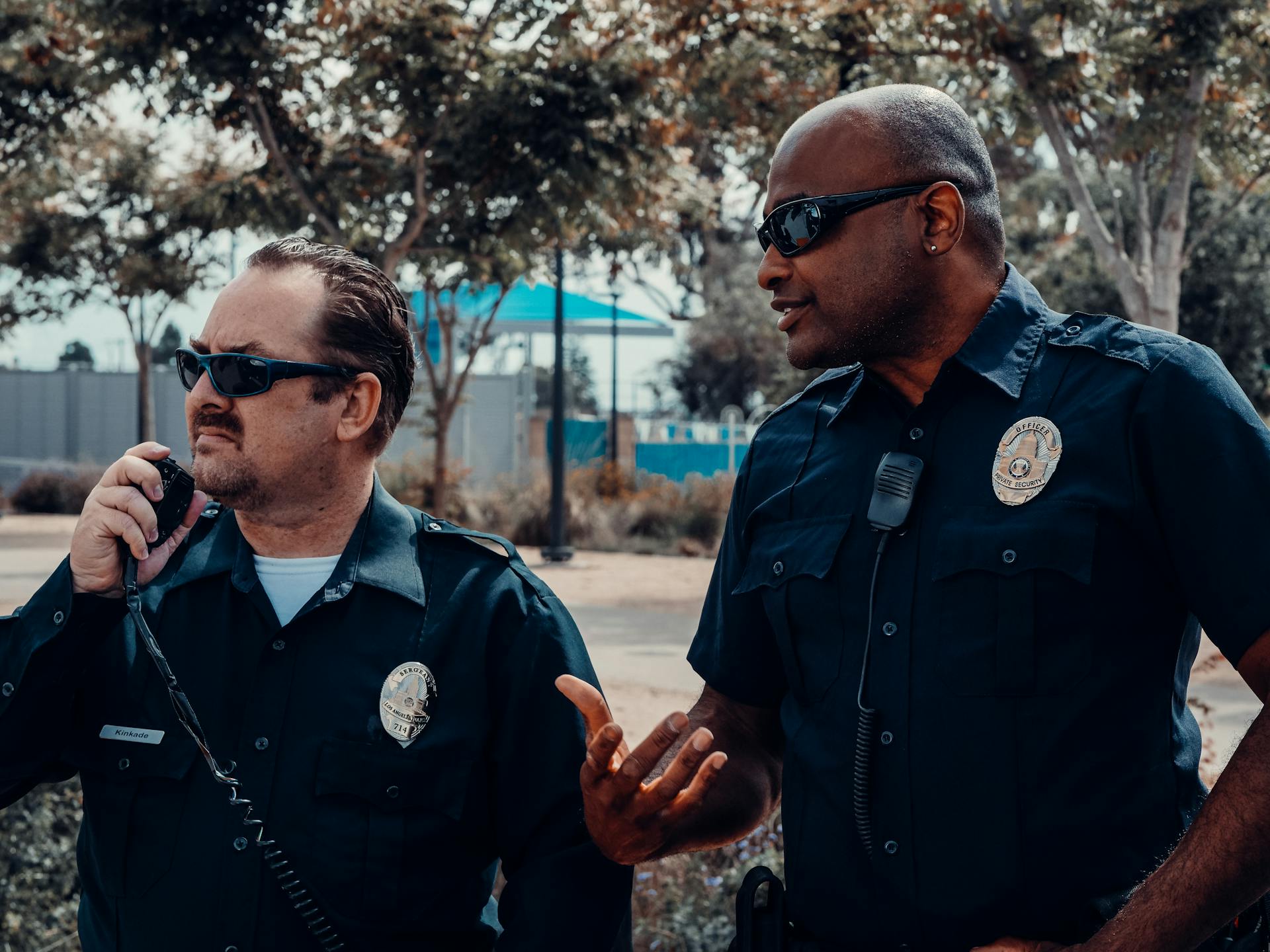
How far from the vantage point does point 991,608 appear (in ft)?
6.52

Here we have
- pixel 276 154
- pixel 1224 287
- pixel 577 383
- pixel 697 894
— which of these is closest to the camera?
pixel 697 894

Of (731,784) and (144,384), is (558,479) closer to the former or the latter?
(144,384)

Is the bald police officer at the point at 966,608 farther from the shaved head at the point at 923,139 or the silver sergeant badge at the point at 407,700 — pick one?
the silver sergeant badge at the point at 407,700

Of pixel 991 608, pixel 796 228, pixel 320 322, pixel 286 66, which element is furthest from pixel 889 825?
pixel 286 66

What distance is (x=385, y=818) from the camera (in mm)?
2242

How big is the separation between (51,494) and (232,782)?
24.4 meters

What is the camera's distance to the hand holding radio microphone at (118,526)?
2.26m

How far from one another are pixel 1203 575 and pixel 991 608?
301 mm

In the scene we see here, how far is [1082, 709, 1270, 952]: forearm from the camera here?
174cm

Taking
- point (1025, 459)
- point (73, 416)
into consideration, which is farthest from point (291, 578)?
point (73, 416)

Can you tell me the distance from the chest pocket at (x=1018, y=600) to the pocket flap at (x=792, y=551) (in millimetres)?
196

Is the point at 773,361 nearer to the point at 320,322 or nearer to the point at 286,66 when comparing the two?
the point at 286,66

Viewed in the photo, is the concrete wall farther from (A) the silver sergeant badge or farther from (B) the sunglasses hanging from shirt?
(A) the silver sergeant badge

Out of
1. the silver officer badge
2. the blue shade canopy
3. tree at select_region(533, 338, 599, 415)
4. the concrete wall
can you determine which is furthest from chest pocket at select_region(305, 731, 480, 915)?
tree at select_region(533, 338, 599, 415)
